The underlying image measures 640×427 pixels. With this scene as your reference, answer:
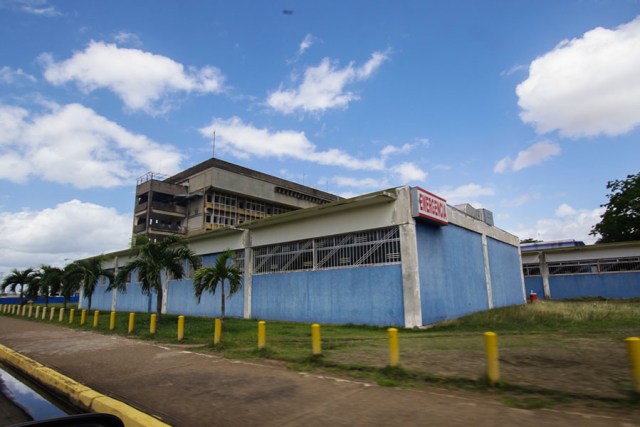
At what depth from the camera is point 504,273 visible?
24.4m

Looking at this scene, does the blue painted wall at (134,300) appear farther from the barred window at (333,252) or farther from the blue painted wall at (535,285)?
the blue painted wall at (535,285)

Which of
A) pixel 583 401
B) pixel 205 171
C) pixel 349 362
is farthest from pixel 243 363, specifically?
pixel 205 171

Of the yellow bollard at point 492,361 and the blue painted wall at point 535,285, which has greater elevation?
the blue painted wall at point 535,285

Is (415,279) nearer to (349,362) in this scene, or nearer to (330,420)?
(349,362)

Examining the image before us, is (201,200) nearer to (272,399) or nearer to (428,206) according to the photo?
(428,206)

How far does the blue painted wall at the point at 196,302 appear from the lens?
2123cm

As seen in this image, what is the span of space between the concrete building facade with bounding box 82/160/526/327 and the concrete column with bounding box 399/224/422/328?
36 mm

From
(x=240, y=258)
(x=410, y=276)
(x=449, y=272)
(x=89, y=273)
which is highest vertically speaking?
(x=240, y=258)

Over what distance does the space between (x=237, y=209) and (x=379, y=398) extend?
5629cm

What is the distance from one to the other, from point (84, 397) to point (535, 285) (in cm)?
3456

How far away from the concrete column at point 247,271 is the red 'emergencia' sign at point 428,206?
10.0 m

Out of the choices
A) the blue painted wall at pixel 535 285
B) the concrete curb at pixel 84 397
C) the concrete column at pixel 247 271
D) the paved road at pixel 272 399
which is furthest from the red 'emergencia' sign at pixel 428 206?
the blue painted wall at pixel 535 285

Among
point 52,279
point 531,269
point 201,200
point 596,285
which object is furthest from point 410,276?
point 201,200

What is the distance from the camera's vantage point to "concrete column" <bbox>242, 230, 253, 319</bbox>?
67.2 ft
